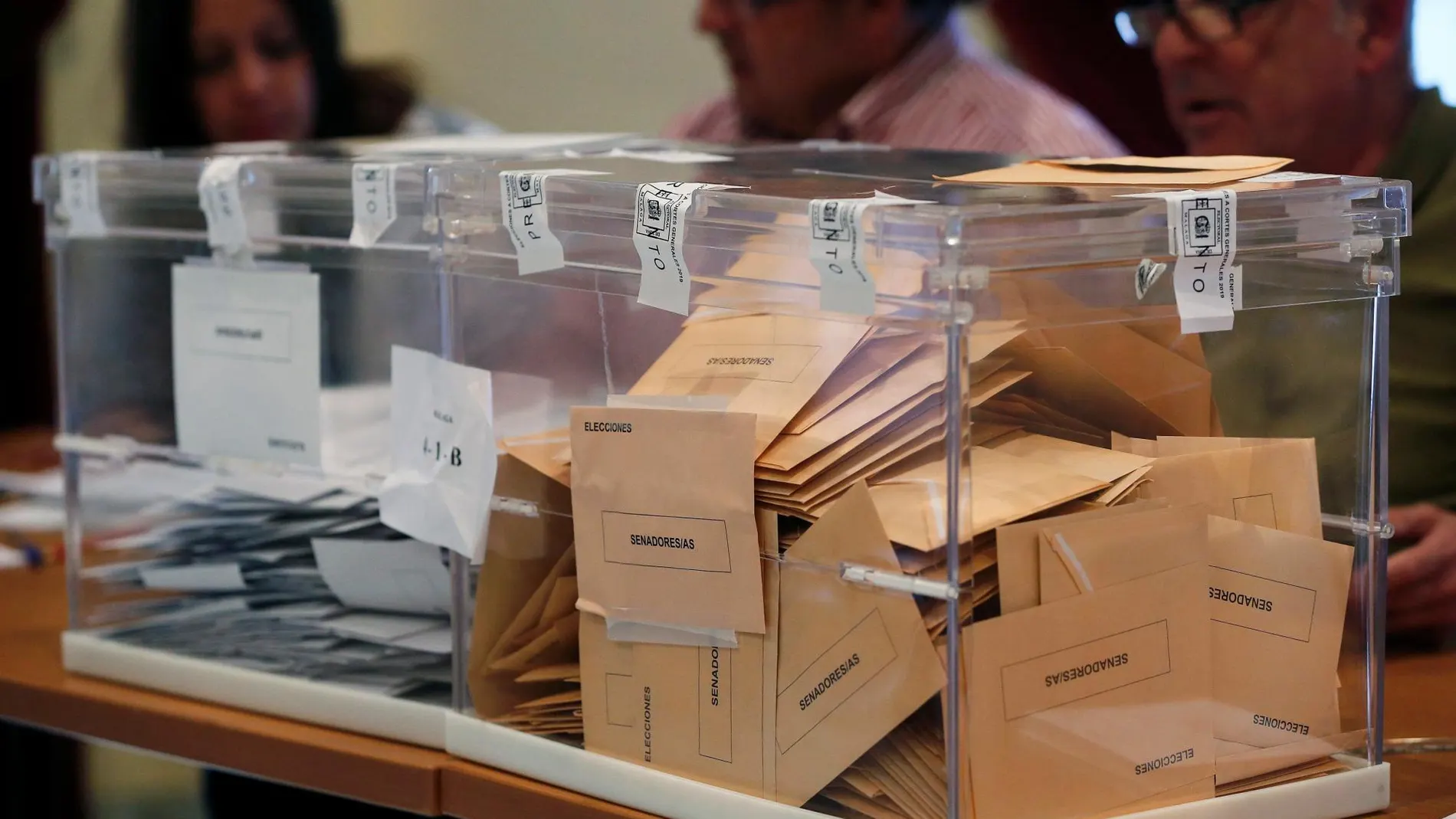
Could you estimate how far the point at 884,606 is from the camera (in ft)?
2.81

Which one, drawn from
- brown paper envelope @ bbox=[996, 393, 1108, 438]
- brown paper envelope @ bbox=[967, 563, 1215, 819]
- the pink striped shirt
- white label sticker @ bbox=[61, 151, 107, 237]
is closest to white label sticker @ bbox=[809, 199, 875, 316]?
brown paper envelope @ bbox=[996, 393, 1108, 438]

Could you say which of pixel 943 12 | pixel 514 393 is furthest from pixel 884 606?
pixel 943 12

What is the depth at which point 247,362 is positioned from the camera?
1251mm

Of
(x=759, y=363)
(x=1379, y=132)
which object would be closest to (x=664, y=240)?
(x=759, y=363)

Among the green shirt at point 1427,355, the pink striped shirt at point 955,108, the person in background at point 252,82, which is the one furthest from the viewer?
the person in background at point 252,82

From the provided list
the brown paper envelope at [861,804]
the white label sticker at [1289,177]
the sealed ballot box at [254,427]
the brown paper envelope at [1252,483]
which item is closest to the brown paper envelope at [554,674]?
the sealed ballot box at [254,427]

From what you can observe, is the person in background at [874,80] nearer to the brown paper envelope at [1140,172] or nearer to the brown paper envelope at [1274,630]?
the brown paper envelope at [1140,172]

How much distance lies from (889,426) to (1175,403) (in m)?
0.20

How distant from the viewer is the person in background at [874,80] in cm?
203

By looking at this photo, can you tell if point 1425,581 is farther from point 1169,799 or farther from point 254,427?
point 254,427

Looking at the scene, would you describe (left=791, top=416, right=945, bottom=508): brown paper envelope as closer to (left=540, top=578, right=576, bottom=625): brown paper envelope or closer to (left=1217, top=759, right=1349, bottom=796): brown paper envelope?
(left=540, top=578, right=576, bottom=625): brown paper envelope

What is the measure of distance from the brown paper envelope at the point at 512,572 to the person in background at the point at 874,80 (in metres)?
1.15

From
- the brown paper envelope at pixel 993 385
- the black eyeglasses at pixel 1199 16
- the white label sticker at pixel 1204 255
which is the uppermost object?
the black eyeglasses at pixel 1199 16

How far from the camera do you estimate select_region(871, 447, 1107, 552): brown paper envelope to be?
0.83 metres
